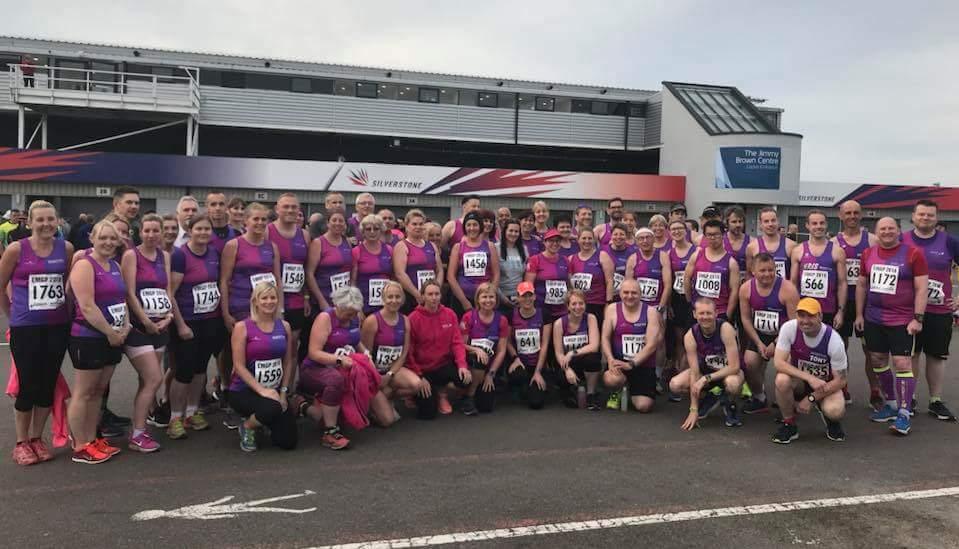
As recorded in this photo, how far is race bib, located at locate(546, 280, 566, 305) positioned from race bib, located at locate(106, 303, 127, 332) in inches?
157

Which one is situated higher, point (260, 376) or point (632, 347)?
point (632, 347)

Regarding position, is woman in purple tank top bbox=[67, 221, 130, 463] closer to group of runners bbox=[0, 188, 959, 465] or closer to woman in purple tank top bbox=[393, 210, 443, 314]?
group of runners bbox=[0, 188, 959, 465]

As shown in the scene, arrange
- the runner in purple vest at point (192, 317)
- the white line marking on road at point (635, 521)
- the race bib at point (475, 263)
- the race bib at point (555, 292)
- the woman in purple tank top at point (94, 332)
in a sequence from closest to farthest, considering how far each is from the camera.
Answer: the white line marking on road at point (635, 521) → the woman in purple tank top at point (94, 332) → the runner in purple vest at point (192, 317) → the race bib at point (475, 263) → the race bib at point (555, 292)

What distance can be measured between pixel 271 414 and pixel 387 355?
131 cm

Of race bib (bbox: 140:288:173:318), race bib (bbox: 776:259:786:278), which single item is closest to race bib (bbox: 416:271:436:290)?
race bib (bbox: 140:288:173:318)

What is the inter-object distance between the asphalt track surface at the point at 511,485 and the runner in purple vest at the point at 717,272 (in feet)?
4.05

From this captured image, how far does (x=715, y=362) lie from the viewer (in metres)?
5.81

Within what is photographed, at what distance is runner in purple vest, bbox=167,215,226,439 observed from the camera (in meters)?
5.21

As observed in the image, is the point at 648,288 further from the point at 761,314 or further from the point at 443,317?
the point at 443,317

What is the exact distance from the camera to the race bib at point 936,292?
19.1ft

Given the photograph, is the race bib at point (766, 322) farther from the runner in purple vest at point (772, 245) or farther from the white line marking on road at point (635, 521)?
the white line marking on road at point (635, 521)

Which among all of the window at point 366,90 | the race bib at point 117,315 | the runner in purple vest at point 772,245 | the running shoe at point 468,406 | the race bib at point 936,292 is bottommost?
the running shoe at point 468,406

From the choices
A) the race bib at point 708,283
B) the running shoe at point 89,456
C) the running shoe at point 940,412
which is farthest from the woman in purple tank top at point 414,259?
the running shoe at point 940,412

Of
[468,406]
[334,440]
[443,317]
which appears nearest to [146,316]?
[334,440]
